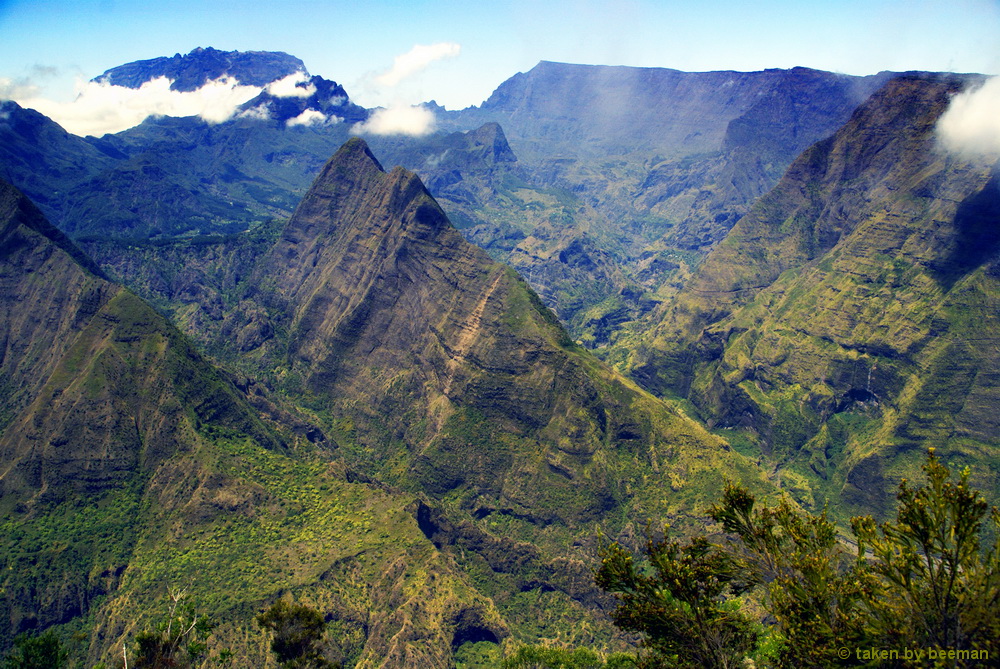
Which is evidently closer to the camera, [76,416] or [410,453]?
[76,416]

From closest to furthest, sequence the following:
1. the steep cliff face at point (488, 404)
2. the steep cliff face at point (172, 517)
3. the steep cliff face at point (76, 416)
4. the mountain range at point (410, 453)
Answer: the steep cliff face at point (172, 517) < the steep cliff face at point (76, 416) < the mountain range at point (410, 453) < the steep cliff face at point (488, 404)

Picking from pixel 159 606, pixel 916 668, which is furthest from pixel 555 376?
pixel 916 668

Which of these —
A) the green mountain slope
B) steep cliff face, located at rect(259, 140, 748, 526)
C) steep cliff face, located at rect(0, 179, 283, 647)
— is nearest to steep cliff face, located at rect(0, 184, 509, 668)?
steep cliff face, located at rect(0, 179, 283, 647)

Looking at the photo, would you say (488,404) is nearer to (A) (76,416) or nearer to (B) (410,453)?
(B) (410,453)

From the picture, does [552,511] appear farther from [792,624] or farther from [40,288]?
[40,288]

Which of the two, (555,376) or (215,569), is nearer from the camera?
(215,569)

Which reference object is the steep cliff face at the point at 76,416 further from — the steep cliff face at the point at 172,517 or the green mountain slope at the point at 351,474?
the green mountain slope at the point at 351,474

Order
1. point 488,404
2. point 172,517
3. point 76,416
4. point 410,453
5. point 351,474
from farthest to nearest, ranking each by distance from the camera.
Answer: point 410,453, point 488,404, point 351,474, point 76,416, point 172,517

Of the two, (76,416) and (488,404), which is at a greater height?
(76,416)

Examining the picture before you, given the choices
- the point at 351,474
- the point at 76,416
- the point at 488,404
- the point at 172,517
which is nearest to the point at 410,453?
the point at 488,404

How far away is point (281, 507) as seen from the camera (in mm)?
126938

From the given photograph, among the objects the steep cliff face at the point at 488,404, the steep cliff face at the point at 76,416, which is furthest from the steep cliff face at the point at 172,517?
the steep cliff face at the point at 488,404

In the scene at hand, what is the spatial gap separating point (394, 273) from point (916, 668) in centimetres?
18250

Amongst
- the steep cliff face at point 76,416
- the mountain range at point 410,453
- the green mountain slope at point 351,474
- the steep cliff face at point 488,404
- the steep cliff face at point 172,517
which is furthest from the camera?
the steep cliff face at point 488,404
